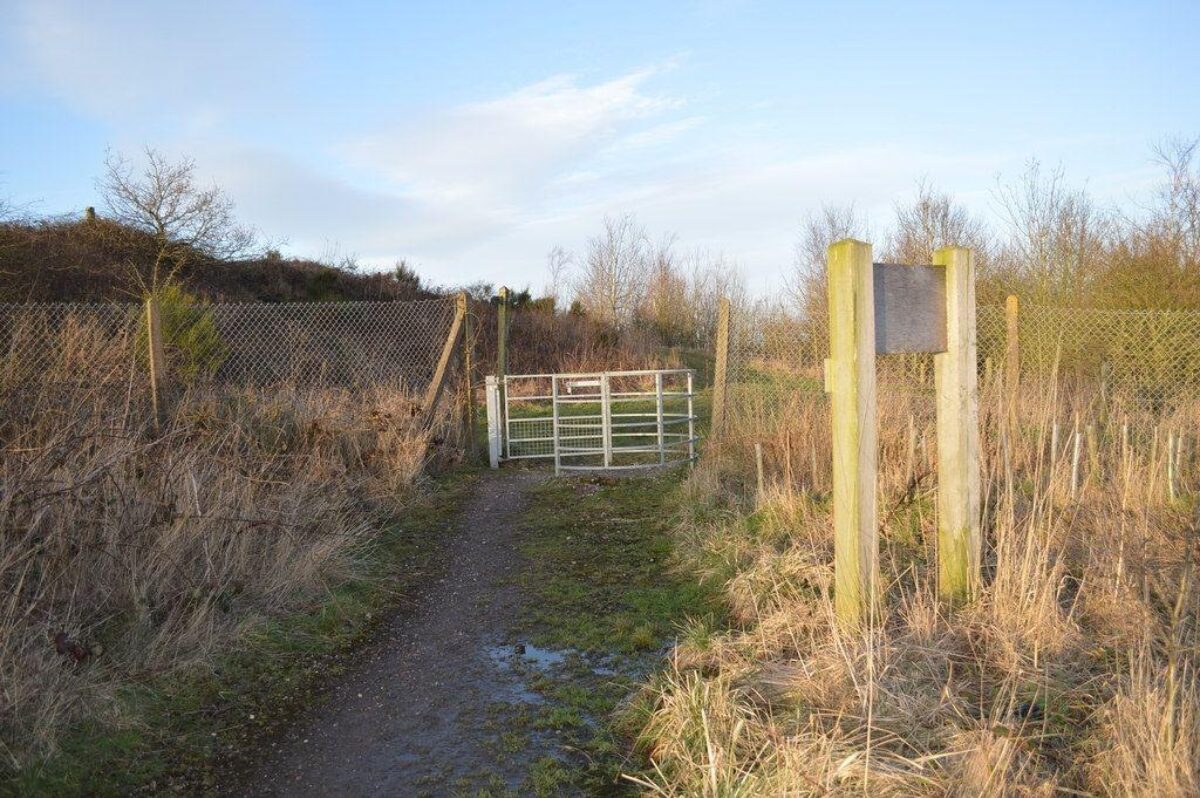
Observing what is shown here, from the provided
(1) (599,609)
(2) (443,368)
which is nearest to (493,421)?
(2) (443,368)

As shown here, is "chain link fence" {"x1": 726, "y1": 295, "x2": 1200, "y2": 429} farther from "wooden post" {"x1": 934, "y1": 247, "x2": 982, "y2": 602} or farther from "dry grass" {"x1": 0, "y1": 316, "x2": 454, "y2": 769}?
"dry grass" {"x1": 0, "y1": 316, "x2": 454, "y2": 769}

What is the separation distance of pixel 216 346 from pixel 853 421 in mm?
9230

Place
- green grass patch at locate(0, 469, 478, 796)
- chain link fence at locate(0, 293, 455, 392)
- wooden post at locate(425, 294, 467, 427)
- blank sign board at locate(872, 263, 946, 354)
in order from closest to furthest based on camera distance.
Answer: green grass patch at locate(0, 469, 478, 796) < blank sign board at locate(872, 263, 946, 354) < chain link fence at locate(0, 293, 455, 392) < wooden post at locate(425, 294, 467, 427)

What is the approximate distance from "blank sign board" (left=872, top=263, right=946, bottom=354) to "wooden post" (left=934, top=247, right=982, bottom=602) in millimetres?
50

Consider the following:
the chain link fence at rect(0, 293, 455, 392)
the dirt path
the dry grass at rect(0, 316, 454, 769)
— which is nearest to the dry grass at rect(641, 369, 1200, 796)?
the dirt path

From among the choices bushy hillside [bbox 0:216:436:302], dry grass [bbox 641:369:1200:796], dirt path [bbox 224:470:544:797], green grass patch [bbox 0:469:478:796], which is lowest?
dirt path [bbox 224:470:544:797]

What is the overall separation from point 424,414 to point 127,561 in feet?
18.0

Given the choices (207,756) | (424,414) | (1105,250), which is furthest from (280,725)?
(1105,250)

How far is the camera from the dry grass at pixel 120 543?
3.69 metres

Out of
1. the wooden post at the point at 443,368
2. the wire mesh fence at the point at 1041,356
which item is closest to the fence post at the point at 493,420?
the wooden post at the point at 443,368

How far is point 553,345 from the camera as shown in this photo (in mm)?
21938

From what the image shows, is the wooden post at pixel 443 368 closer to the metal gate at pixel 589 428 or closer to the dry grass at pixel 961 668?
the metal gate at pixel 589 428

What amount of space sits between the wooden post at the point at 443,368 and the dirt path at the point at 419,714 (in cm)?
413

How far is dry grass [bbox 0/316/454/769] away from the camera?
3691mm
